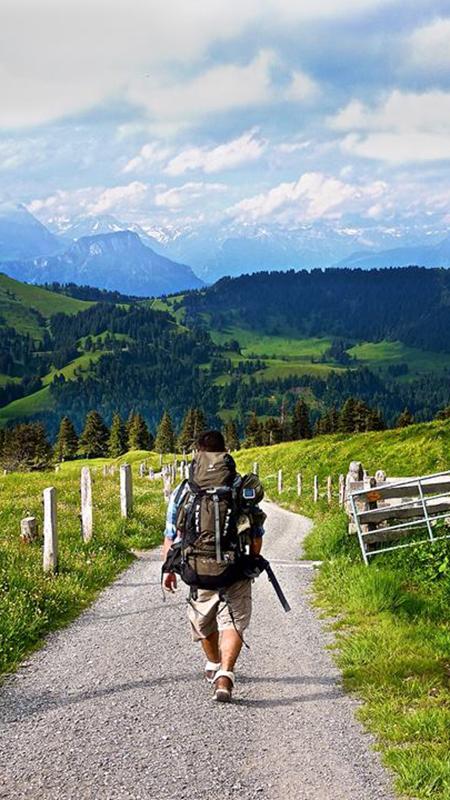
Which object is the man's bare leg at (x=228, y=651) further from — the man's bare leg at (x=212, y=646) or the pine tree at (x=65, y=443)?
the pine tree at (x=65, y=443)

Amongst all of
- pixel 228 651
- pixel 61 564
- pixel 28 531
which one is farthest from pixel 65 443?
pixel 228 651

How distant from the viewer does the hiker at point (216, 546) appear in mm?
8023

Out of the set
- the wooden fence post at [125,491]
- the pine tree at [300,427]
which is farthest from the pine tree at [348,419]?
the wooden fence post at [125,491]

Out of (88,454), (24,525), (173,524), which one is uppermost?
(173,524)

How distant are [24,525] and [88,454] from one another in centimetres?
16040

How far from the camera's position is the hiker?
8023 millimetres

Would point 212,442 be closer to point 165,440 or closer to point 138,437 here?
point 165,440

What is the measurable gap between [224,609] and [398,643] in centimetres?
276

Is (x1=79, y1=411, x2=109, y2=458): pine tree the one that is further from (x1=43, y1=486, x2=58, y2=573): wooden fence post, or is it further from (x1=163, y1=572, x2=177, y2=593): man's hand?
(x1=163, y1=572, x2=177, y2=593): man's hand

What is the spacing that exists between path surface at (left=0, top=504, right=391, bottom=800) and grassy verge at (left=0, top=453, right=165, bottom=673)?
0.42 metres

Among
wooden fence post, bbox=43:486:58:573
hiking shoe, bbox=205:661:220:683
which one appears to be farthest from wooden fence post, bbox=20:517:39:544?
hiking shoe, bbox=205:661:220:683

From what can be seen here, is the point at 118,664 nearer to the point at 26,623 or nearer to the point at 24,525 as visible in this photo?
the point at 26,623

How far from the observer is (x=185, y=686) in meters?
8.55

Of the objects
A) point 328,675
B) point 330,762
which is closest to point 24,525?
point 328,675
